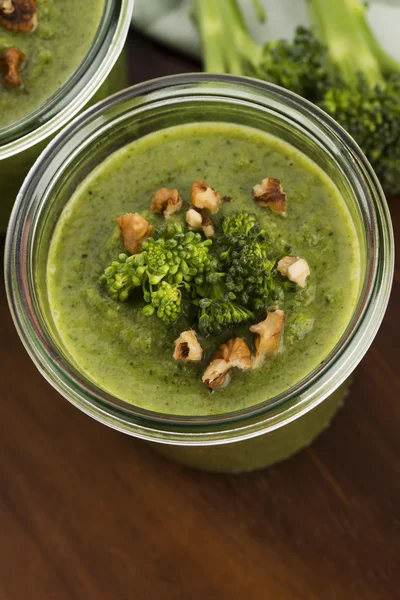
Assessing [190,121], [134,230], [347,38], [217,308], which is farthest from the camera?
[347,38]

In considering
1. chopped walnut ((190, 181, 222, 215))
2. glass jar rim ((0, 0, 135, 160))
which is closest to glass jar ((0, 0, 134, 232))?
glass jar rim ((0, 0, 135, 160))

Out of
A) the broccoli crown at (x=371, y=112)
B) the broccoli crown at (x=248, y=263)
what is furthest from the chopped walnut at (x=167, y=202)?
the broccoli crown at (x=371, y=112)

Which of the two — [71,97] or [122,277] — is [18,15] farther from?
[122,277]

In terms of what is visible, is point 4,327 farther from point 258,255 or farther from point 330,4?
point 330,4

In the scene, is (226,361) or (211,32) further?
(211,32)

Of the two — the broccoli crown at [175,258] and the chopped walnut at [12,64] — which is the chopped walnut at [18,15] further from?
the broccoli crown at [175,258]

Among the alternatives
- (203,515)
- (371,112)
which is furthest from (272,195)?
(203,515)

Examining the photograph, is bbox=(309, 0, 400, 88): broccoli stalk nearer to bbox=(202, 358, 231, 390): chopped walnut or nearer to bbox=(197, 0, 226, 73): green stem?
bbox=(197, 0, 226, 73): green stem
